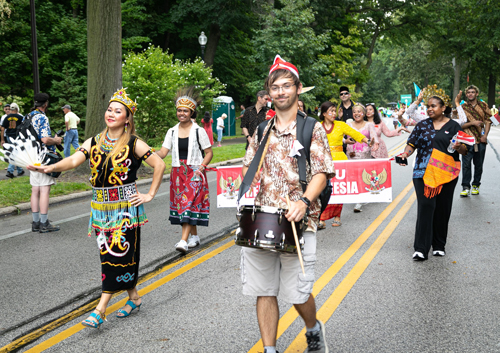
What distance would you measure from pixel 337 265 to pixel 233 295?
159 centimetres

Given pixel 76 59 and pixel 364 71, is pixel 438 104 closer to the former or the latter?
pixel 76 59

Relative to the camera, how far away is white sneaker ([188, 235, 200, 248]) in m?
6.99

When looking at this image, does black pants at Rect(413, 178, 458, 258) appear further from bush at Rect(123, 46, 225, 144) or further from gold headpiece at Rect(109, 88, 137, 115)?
bush at Rect(123, 46, 225, 144)

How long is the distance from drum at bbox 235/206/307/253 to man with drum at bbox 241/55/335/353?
145mm

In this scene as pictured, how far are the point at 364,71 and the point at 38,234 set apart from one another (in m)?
30.5

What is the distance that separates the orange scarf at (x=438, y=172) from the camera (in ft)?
20.2

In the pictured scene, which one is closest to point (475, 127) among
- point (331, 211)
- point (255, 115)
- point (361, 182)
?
point (361, 182)

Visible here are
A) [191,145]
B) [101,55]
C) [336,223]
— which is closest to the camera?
[191,145]

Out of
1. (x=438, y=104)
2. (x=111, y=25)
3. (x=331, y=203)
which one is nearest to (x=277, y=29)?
(x=111, y=25)

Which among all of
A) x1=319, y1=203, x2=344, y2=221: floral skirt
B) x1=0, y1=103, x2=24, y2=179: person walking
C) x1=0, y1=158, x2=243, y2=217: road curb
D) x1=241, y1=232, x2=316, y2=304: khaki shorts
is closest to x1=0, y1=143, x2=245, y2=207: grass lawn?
x1=0, y1=158, x2=243, y2=217: road curb

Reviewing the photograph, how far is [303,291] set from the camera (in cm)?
333

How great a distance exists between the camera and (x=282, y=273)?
3430mm

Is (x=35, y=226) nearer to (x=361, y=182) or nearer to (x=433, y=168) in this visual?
(x=361, y=182)

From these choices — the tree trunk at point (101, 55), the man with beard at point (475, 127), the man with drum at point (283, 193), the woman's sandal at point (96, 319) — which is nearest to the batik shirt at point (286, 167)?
the man with drum at point (283, 193)
